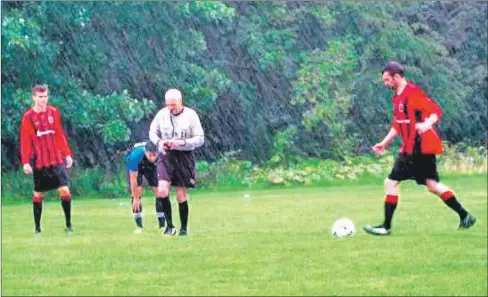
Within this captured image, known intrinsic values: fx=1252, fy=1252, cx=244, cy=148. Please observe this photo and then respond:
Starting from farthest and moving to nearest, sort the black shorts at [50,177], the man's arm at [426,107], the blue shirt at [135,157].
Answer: the blue shirt at [135,157], the black shorts at [50,177], the man's arm at [426,107]

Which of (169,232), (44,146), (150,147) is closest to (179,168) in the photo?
(169,232)

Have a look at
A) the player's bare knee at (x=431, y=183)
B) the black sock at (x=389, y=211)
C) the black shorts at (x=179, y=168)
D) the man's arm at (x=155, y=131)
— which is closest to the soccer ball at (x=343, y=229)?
the black sock at (x=389, y=211)

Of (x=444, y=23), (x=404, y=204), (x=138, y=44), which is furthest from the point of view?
(x=444, y=23)

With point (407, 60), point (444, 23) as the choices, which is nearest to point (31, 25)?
point (407, 60)

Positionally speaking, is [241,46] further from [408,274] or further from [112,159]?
[408,274]

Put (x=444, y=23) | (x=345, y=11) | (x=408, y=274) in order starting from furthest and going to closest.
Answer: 1. (x=444, y=23)
2. (x=345, y=11)
3. (x=408, y=274)

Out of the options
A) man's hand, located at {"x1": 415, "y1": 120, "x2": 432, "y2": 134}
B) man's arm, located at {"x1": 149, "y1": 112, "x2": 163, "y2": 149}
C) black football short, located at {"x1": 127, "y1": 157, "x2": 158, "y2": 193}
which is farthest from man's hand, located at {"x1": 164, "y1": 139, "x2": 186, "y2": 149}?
man's hand, located at {"x1": 415, "y1": 120, "x2": 432, "y2": 134}

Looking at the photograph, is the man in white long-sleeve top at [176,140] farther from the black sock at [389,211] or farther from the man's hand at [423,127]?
the man's hand at [423,127]

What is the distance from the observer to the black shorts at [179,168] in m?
12.3

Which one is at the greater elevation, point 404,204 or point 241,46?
point 241,46

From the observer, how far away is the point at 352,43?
3462cm

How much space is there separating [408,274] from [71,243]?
4.30 meters

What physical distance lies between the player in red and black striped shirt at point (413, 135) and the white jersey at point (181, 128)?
173 centimetres

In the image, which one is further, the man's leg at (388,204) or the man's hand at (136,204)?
the man's hand at (136,204)
